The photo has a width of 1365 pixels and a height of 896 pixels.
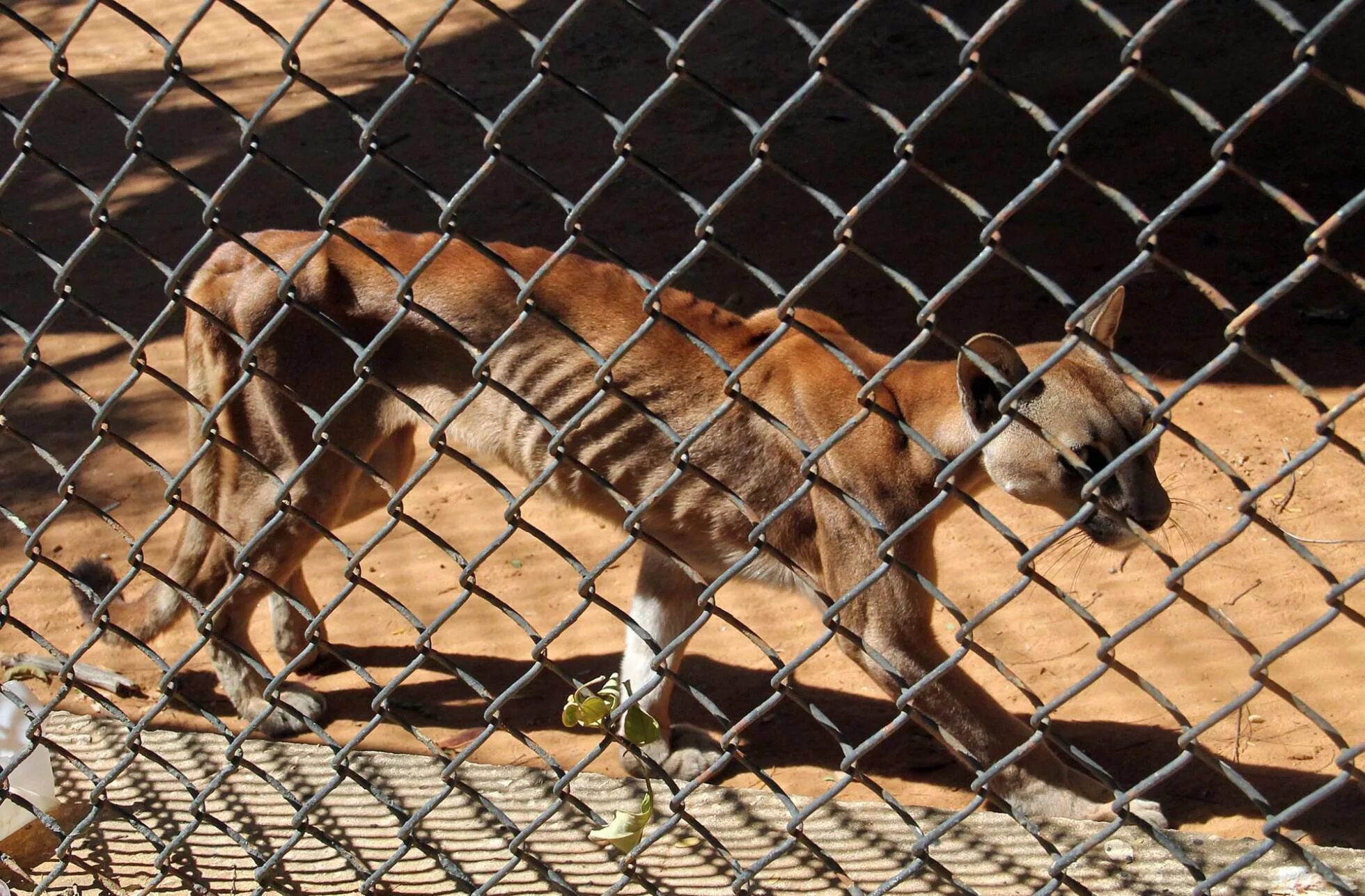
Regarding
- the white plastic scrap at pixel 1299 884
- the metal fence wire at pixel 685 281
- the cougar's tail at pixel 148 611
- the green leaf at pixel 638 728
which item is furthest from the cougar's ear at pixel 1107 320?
the cougar's tail at pixel 148 611

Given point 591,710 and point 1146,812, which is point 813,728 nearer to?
point 1146,812

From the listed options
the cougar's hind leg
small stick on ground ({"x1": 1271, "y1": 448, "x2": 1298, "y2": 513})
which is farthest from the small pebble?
the cougar's hind leg

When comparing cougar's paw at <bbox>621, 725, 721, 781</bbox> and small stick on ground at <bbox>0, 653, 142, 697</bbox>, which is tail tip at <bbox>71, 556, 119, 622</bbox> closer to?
small stick on ground at <bbox>0, 653, 142, 697</bbox>

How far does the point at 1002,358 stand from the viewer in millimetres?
2811

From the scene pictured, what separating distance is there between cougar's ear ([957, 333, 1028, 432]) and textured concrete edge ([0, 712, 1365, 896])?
939mm

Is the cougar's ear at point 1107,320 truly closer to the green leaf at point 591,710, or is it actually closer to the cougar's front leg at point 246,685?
the green leaf at point 591,710

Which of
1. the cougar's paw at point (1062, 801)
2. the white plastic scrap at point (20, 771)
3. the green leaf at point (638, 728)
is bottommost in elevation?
the white plastic scrap at point (20, 771)

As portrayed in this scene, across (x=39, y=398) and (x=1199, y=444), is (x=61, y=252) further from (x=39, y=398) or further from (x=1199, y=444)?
(x=1199, y=444)

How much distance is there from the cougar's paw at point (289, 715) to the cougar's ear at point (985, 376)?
90.0 inches

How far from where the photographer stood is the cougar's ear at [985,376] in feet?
9.05

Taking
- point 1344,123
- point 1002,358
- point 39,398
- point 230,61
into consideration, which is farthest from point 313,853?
point 230,61

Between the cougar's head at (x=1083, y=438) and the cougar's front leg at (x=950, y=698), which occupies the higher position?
the cougar's head at (x=1083, y=438)

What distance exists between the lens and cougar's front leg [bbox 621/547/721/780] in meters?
4.06

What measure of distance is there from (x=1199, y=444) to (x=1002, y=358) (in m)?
0.95
